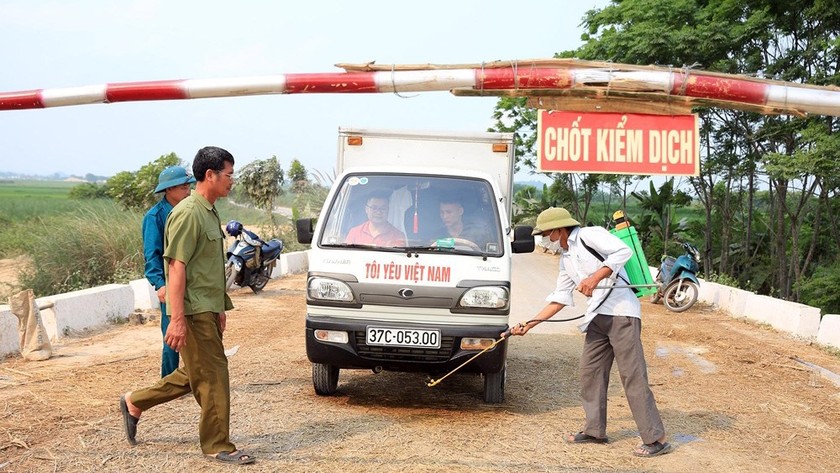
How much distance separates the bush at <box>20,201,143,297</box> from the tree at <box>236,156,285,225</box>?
14.2m

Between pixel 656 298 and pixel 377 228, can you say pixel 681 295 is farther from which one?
pixel 377 228

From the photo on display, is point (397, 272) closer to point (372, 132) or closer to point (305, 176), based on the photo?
point (372, 132)

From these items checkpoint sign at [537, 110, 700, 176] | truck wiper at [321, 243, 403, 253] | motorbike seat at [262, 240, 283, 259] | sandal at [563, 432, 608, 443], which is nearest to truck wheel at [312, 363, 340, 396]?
truck wiper at [321, 243, 403, 253]

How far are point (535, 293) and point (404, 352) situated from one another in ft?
35.0

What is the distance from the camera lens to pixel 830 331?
37.2 feet

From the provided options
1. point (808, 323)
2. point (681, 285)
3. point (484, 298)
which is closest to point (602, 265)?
point (484, 298)

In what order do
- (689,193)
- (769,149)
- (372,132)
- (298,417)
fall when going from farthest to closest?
(689,193) → (769,149) → (372,132) → (298,417)

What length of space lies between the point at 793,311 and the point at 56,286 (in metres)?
12.6

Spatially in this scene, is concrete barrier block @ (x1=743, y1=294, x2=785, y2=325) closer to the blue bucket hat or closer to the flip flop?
the blue bucket hat

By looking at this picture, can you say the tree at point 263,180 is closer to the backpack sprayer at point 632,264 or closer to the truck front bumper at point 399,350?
the backpack sprayer at point 632,264

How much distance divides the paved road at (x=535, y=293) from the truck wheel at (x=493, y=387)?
189 inches

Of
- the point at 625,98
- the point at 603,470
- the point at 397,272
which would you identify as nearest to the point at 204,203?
the point at 397,272

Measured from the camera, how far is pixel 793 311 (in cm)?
1234

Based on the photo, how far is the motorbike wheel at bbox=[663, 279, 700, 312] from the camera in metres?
14.8
